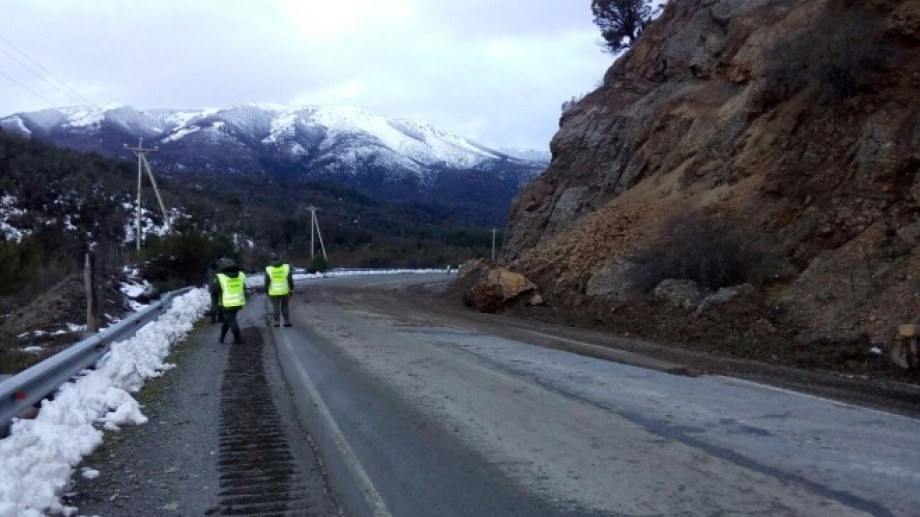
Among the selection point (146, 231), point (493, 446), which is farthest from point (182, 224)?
point (493, 446)

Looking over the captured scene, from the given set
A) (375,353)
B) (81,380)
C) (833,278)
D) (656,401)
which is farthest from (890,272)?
(81,380)

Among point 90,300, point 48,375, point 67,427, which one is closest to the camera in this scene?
point 67,427

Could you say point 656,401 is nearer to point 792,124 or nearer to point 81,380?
point 81,380

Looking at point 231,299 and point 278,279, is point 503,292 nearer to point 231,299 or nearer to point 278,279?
point 278,279

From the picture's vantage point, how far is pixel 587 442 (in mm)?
7523

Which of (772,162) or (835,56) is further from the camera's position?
(772,162)

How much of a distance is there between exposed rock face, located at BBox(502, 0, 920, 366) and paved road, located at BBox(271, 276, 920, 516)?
5.06 meters

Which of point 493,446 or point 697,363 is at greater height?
point 697,363

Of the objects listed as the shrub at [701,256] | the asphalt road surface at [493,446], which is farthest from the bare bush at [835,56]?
the asphalt road surface at [493,446]

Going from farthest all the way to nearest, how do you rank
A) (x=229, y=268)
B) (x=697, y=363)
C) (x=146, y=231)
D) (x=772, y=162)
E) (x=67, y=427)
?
(x=146, y=231) → (x=772, y=162) → (x=229, y=268) → (x=697, y=363) → (x=67, y=427)

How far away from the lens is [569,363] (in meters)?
12.8

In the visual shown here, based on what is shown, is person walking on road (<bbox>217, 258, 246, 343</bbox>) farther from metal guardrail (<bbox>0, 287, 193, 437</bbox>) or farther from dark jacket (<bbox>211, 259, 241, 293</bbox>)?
metal guardrail (<bbox>0, 287, 193, 437</bbox>)

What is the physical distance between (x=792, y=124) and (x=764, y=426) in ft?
48.3

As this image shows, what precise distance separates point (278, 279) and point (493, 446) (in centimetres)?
1204
